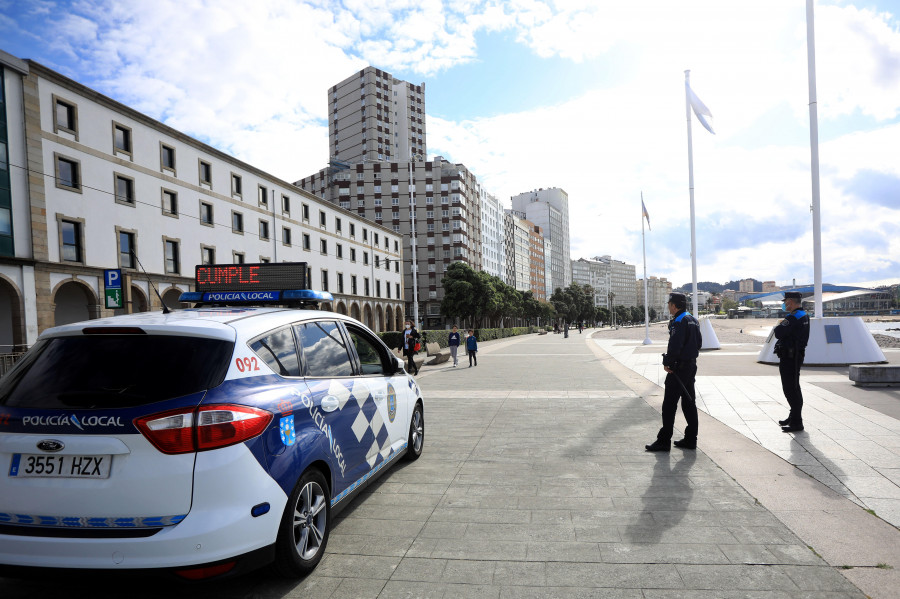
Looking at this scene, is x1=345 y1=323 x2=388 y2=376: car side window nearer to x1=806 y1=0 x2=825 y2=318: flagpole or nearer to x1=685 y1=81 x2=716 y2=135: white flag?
x1=806 y1=0 x2=825 y2=318: flagpole

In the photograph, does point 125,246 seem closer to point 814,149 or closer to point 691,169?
point 691,169

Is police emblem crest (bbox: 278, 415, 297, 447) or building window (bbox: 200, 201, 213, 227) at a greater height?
building window (bbox: 200, 201, 213, 227)

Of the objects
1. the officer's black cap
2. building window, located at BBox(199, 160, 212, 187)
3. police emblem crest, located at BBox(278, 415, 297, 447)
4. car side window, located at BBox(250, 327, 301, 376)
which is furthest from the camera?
building window, located at BBox(199, 160, 212, 187)

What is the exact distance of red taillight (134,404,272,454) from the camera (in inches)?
102

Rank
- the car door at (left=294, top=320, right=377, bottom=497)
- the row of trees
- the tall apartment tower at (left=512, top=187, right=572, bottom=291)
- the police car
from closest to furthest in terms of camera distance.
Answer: the police car, the car door at (left=294, top=320, right=377, bottom=497), the row of trees, the tall apartment tower at (left=512, top=187, right=572, bottom=291)

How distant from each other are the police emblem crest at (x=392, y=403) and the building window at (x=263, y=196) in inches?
1666

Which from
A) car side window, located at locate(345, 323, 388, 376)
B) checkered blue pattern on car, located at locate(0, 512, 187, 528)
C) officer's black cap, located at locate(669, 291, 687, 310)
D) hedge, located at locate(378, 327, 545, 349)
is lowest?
hedge, located at locate(378, 327, 545, 349)

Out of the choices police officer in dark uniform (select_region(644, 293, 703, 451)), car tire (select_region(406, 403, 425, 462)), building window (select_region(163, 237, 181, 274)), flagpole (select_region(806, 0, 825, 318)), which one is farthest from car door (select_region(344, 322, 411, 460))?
building window (select_region(163, 237, 181, 274))

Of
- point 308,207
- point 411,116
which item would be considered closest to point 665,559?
point 308,207

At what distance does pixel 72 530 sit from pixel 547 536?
283 centimetres

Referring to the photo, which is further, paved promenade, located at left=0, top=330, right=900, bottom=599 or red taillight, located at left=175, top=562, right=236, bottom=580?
paved promenade, located at left=0, top=330, right=900, bottom=599

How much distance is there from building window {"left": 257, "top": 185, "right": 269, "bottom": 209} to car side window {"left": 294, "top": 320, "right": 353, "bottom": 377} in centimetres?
4280

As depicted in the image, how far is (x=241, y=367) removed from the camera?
2967 mm

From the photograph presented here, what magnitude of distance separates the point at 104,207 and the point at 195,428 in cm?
3240
